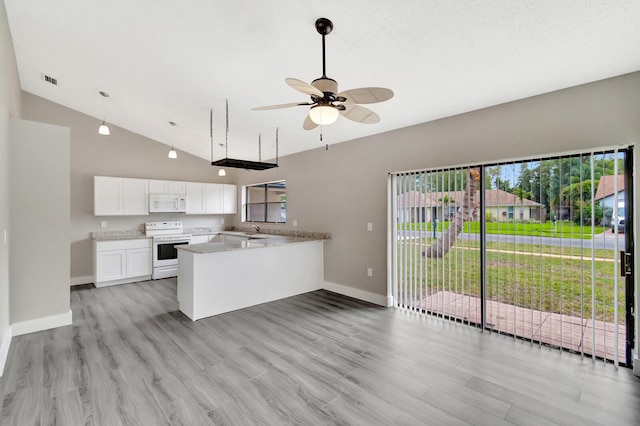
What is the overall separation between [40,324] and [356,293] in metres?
4.15

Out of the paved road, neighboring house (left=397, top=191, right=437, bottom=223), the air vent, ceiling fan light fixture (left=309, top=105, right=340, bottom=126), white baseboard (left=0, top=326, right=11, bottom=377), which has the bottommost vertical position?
white baseboard (left=0, top=326, right=11, bottom=377)

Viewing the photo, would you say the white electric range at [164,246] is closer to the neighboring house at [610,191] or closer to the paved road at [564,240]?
the paved road at [564,240]

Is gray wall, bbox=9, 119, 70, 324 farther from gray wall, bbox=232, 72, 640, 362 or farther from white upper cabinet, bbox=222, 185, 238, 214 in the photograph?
white upper cabinet, bbox=222, 185, 238, 214

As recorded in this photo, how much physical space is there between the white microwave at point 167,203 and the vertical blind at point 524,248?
16.0 ft

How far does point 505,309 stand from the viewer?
337 cm

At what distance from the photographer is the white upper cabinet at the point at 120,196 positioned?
18.2 ft

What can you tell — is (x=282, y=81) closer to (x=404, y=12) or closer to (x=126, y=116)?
(x=404, y=12)

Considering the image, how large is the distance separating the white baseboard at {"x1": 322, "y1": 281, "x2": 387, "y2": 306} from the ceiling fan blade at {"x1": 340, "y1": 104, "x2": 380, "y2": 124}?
2809 mm

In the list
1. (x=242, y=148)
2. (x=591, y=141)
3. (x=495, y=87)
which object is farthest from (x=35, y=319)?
(x=591, y=141)

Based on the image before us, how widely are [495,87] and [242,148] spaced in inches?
179

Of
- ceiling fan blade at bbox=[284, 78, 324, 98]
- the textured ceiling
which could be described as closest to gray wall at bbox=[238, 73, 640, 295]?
the textured ceiling

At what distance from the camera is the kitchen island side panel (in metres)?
3.84

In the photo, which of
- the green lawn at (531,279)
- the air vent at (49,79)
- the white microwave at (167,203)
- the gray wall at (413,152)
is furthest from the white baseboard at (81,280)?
the green lawn at (531,279)

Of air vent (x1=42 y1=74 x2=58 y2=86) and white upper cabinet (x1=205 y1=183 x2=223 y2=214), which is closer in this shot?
air vent (x1=42 y1=74 x2=58 y2=86)
